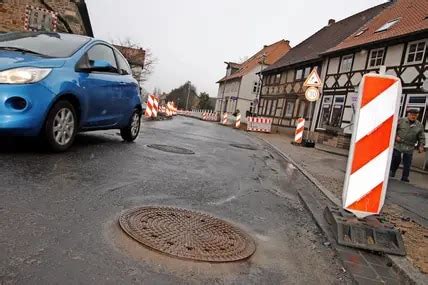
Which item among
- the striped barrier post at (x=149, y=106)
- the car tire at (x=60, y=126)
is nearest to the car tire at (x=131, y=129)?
the car tire at (x=60, y=126)

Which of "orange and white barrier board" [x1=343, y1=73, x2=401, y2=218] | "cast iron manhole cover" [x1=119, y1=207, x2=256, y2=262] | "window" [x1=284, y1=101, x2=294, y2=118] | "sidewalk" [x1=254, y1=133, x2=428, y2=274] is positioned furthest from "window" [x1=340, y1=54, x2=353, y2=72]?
"cast iron manhole cover" [x1=119, y1=207, x2=256, y2=262]

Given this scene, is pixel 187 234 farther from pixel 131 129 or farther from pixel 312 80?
pixel 312 80

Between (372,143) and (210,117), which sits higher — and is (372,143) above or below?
above

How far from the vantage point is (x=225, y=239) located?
11.9ft

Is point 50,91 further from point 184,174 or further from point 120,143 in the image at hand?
point 120,143

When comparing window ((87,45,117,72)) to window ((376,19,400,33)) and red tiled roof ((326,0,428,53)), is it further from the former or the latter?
window ((376,19,400,33))

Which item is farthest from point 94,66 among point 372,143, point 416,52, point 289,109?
point 289,109

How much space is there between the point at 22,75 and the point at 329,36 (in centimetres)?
3158

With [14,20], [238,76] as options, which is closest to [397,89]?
[14,20]

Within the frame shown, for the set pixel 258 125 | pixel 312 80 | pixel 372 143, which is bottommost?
pixel 258 125

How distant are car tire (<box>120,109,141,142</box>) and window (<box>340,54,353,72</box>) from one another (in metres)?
19.0

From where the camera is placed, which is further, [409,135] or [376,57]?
[376,57]

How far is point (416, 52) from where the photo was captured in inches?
756

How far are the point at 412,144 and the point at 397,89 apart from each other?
6.98m
